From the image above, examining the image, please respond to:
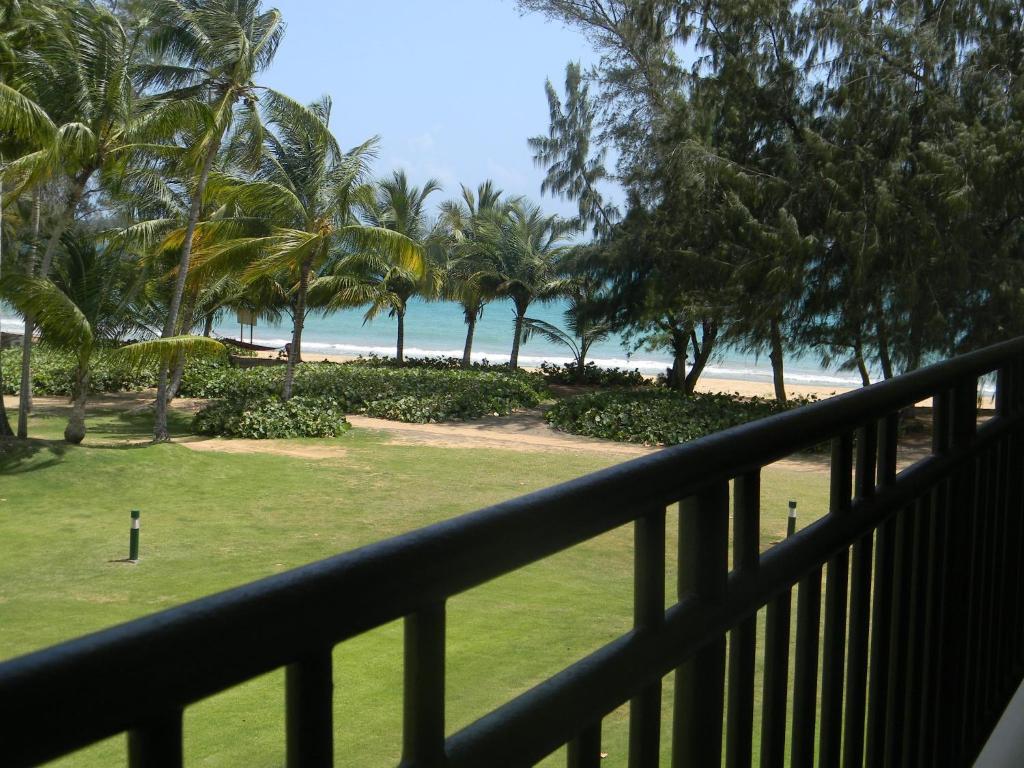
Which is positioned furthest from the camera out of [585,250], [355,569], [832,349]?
[585,250]

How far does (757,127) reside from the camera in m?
22.0

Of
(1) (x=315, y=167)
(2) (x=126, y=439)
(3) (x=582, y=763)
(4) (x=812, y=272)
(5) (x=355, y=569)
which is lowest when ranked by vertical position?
(2) (x=126, y=439)

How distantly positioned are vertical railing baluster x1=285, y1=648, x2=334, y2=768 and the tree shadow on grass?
1523 centimetres

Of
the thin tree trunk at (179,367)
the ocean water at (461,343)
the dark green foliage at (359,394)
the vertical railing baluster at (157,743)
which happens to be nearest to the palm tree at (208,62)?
the dark green foliage at (359,394)

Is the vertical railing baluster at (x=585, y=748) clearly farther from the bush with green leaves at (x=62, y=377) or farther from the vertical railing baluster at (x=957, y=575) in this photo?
the bush with green leaves at (x=62, y=377)

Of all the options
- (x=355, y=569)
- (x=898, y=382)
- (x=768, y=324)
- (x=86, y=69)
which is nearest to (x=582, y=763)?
(x=355, y=569)

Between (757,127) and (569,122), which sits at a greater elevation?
(569,122)

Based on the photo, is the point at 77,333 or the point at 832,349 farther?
the point at 832,349

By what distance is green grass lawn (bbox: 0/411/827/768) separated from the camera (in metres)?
6.50

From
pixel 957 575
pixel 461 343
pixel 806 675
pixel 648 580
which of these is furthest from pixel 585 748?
pixel 461 343

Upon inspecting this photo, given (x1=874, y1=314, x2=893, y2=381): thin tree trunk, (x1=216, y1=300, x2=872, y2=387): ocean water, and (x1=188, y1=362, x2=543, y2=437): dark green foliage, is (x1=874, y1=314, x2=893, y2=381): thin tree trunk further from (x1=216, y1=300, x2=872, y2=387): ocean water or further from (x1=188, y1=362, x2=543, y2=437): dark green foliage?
(x1=216, y1=300, x2=872, y2=387): ocean water

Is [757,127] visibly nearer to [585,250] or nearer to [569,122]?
[585,250]

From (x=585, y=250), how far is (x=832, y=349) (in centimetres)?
685

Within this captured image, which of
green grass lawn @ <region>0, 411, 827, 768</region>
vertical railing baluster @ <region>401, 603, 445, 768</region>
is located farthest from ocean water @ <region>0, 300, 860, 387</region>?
vertical railing baluster @ <region>401, 603, 445, 768</region>
